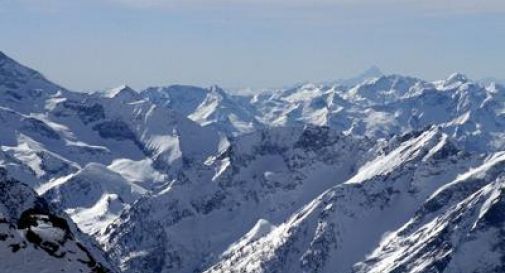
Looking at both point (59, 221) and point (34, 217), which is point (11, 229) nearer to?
point (34, 217)

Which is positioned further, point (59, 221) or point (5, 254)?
point (59, 221)

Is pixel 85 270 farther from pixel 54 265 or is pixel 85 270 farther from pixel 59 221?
pixel 59 221

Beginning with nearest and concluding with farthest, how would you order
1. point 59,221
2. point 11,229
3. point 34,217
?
1. point 11,229
2. point 34,217
3. point 59,221

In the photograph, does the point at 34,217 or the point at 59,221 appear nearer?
the point at 34,217

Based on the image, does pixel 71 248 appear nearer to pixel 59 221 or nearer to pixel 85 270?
pixel 85 270

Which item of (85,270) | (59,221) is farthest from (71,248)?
(59,221)

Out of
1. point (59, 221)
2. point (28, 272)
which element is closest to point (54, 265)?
point (28, 272)

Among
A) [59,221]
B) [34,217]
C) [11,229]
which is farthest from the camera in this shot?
[59,221]

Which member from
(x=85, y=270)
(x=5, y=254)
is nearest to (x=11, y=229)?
(x=5, y=254)
